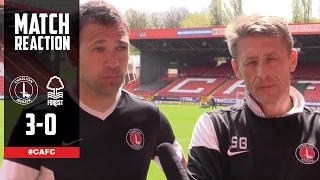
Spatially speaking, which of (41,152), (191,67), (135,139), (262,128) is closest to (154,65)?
(191,67)

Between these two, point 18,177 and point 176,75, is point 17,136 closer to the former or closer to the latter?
point 18,177

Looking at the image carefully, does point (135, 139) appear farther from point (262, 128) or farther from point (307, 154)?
point (307, 154)

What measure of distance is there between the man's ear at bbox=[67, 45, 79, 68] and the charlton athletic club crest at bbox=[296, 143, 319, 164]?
3.82 ft

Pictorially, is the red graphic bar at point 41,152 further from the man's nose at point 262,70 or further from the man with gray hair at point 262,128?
the man's nose at point 262,70

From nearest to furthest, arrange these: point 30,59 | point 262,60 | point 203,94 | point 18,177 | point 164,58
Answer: point 262,60, point 18,177, point 30,59, point 203,94, point 164,58

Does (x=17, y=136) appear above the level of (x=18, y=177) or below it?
above

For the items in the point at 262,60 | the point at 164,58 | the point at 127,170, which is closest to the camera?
the point at 262,60

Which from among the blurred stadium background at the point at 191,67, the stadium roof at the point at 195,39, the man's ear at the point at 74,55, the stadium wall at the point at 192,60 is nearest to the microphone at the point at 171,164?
the man's ear at the point at 74,55

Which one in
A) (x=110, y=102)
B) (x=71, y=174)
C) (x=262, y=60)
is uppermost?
(x=262, y=60)

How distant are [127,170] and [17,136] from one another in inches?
24.0

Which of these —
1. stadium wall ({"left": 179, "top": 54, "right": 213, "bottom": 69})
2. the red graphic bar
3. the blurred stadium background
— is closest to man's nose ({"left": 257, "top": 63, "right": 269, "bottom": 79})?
the red graphic bar

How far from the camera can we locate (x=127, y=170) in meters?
2.18

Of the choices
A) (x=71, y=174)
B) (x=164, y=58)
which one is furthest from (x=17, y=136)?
(x=164, y=58)

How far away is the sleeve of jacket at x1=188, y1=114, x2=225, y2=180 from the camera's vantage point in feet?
5.31
